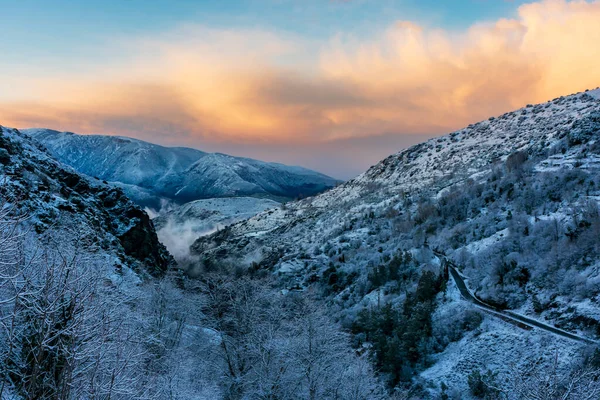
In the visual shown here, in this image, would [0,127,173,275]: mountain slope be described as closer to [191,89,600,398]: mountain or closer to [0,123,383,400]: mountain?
[0,123,383,400]: mountain

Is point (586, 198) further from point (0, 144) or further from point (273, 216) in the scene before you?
point (273, 216)

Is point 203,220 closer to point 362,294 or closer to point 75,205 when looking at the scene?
point 75,205

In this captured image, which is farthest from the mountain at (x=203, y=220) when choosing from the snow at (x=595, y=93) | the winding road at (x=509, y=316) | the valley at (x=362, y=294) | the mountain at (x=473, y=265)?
the winding road at (x=509, y=316)

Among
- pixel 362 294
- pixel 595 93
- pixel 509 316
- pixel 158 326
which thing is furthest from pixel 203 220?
pixel 509 316

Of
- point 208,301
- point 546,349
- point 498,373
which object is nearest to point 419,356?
point 498,373

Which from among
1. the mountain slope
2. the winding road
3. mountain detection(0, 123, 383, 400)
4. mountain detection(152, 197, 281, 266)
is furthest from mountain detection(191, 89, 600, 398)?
mountain detection(152, 197, 281, 266)

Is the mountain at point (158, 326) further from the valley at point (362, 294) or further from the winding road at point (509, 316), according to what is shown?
the winding road at point (509, 316)

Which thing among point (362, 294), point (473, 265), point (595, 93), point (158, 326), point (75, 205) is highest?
point (595, 93)

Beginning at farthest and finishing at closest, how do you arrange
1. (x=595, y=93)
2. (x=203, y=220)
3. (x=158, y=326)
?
(x=203, y=220), (x=595, y=93), (x=158, y=326)
